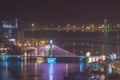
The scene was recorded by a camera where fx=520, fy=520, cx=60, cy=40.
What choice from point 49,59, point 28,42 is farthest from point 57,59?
point 28,42

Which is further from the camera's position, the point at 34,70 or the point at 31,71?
the point at 34,70

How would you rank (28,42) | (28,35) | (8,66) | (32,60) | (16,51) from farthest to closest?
(28,35) < (28,42) < (16,51) < (32,60) < (8,66)

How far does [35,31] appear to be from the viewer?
117 ft

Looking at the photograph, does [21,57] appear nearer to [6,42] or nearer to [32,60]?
[32,60]

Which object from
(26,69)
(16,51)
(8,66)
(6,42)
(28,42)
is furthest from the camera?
(28,42)

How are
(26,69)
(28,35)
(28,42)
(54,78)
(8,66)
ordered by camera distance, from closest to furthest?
1. (54,78)
2. (26,69)
3. (8,66)
4. (28,42)
5. (28,35)

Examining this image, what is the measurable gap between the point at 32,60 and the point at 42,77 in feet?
20.1

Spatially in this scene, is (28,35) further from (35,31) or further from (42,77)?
(42,77)

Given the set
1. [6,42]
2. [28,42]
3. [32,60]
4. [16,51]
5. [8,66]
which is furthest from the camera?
[28,42]

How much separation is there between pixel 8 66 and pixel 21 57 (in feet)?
8.56

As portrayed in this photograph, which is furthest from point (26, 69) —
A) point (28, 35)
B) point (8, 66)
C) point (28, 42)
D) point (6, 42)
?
point (28, 35)

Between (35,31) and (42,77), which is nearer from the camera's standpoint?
(42,77)

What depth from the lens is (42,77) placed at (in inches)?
615

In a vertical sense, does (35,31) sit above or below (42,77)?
above
